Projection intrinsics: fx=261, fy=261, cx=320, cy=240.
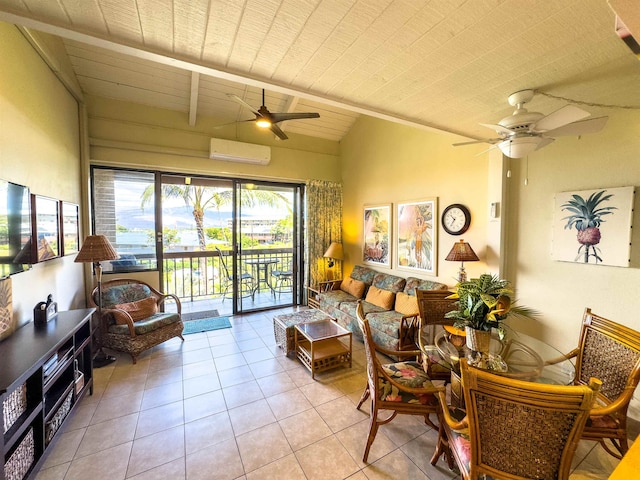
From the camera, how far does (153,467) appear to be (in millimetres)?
1677

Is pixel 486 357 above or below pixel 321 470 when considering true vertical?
above

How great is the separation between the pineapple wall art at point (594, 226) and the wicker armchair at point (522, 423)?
185cm

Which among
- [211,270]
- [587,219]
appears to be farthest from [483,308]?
[211,270]

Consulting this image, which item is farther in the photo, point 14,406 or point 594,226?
point 594,226

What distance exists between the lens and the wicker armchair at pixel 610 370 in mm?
1438

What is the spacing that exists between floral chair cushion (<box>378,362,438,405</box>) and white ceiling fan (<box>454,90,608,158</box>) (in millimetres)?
1681

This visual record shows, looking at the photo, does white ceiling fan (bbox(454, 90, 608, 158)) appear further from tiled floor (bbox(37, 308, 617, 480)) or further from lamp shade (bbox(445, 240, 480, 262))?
tiled floor (bbox(37, 308, 617, 480))

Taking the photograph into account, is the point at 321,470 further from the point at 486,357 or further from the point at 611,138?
the point at 611,138

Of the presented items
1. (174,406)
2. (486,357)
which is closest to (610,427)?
(486,357)

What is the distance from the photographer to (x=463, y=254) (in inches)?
113

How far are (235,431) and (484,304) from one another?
6.63 feet

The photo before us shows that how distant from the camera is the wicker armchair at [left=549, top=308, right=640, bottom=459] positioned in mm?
1438

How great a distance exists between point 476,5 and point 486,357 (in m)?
1.98

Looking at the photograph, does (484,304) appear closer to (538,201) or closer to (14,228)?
(538,201)
